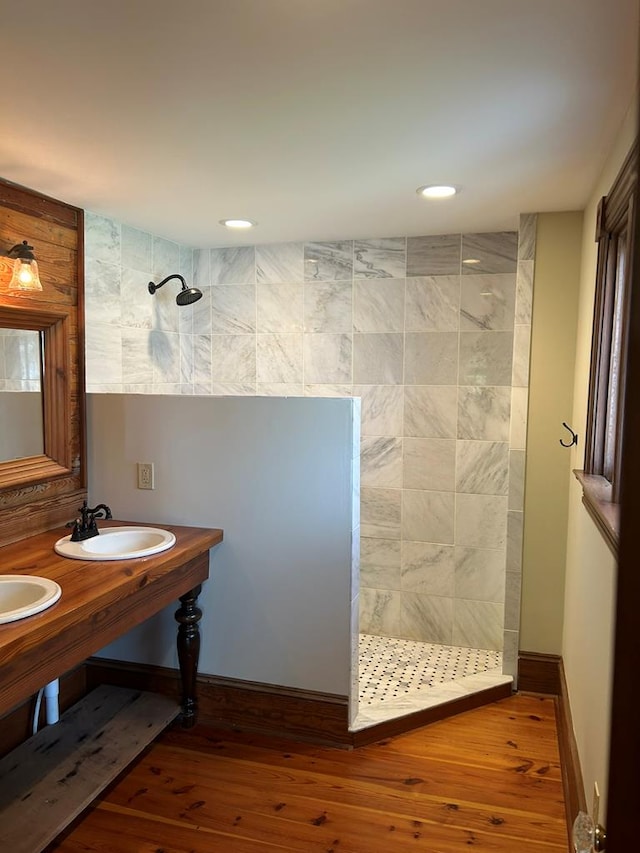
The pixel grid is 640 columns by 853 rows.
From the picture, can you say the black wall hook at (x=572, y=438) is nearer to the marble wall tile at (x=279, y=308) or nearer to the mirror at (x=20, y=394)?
the marble wall tile at (x=279, y=308)

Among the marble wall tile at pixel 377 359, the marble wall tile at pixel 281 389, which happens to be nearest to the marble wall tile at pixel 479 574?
the marble wall tile at pixel 377 359

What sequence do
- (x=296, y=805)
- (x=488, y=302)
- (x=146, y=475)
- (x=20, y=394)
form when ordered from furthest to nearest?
(x=488, y=302), (x=146, y=475), (x=20, y=394), (x=296, y=805)

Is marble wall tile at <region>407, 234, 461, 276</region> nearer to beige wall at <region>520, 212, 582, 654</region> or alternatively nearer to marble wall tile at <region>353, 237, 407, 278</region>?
marble wall tile at <region>353, 237, 407, 278</region>

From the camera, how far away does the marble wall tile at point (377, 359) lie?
3.43m

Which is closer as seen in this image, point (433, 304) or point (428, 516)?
point (433, 304)

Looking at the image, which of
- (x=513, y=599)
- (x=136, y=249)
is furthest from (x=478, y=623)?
(x=136, y=249)

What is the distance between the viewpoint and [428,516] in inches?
135

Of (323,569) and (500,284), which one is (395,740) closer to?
(323,569)

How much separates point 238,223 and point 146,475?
1319 mm

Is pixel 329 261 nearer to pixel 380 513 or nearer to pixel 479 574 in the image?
pixel 380 513

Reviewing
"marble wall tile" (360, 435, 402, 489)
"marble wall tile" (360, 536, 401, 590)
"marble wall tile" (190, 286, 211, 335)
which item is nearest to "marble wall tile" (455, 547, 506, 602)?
"marble wall tile" (360, 536, 401, 590)

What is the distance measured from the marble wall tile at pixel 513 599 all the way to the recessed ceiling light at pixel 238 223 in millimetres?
2120

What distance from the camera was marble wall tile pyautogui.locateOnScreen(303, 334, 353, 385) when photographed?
3516 mm

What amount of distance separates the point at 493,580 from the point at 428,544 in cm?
40
